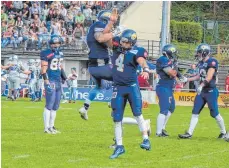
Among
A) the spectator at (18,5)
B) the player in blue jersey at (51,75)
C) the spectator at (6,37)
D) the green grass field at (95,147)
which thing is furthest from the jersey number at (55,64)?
the spectator at (18,5)

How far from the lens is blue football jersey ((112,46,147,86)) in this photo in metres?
11.7

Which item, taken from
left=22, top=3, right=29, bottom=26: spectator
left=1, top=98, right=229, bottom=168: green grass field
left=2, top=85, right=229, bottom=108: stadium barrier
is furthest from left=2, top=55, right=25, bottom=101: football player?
left=1, top=98, right=229, bottom=168: green grass field

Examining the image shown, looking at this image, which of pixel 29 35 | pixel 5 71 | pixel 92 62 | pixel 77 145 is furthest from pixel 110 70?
pixel 29 35

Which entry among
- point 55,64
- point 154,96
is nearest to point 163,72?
point 55,64

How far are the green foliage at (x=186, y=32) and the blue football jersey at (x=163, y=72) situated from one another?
27.1 m

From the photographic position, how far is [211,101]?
48.6 ft

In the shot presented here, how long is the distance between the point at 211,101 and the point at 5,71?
649 inches

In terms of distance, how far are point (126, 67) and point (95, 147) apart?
5.93ft

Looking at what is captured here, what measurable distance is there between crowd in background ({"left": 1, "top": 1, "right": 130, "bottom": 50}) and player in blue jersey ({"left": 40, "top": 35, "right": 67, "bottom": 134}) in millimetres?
19708

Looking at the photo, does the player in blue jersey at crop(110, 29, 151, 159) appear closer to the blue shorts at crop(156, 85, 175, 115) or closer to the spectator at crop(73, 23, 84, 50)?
the blue shorts at crop(156, 85, 175, 115)

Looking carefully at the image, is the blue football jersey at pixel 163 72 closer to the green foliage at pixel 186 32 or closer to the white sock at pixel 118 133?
the white sock at pixel 118 133

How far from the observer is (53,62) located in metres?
15.2

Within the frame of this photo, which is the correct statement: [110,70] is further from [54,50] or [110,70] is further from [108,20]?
[54,50]

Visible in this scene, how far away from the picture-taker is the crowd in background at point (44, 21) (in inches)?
1398
